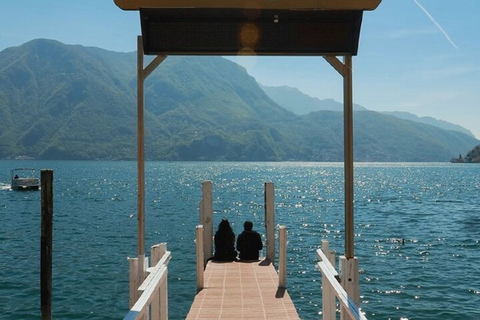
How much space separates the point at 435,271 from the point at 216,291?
Result: 1769 cm

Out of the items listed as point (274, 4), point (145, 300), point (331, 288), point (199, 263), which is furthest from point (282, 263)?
point (274, 4)

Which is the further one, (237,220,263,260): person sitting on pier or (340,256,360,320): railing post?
(237,220,263,260): person sitting on pier

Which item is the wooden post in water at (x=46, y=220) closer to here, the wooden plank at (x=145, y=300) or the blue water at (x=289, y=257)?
the wooden plank at (x=145, y=300)

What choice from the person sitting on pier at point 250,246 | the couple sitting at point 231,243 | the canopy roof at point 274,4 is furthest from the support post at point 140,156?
the person sitting on pier at point 250,246

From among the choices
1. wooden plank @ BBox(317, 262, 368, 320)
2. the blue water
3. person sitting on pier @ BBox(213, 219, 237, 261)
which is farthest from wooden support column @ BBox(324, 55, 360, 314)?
the blue water

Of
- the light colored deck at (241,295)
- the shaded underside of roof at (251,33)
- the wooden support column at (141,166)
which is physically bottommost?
the light colored deck at (241,295)

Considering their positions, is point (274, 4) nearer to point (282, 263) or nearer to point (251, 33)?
point (251, 33)

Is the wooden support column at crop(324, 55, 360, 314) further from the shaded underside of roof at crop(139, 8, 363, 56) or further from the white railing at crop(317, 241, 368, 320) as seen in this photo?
the shaded underside of roof at crop(139, 8, 363, 56)

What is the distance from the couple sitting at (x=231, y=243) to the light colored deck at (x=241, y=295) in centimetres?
64

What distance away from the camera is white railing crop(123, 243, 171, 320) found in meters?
5.40

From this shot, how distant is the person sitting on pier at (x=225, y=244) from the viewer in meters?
15.5

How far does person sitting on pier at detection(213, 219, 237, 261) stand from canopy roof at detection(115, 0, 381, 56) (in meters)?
8.91

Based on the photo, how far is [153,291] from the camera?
6.20 m

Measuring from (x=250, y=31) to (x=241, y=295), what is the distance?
6.49 m
